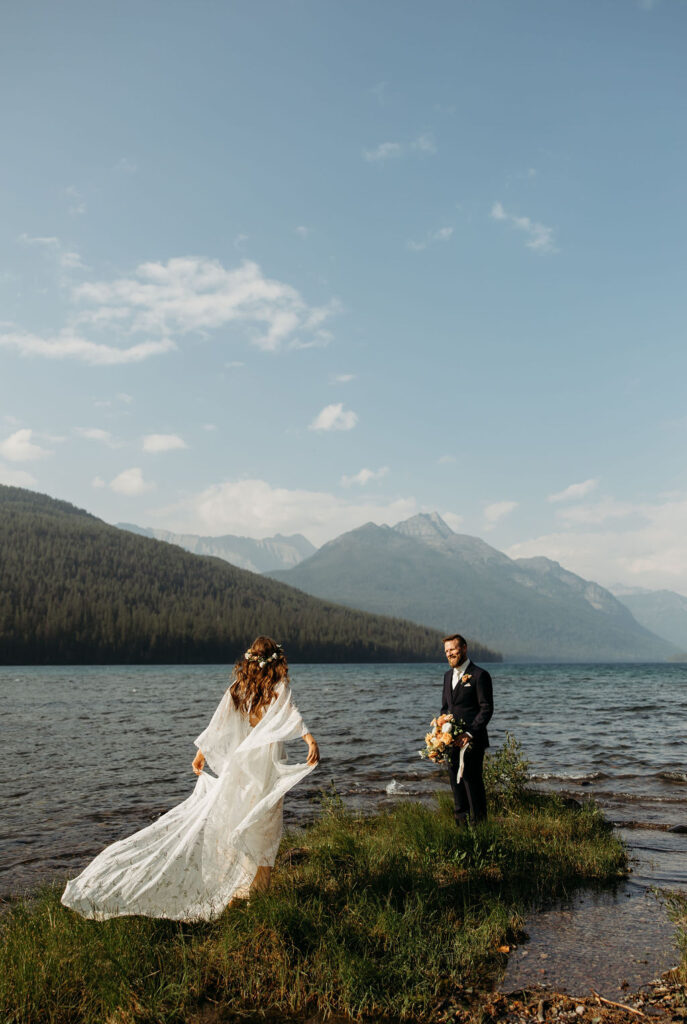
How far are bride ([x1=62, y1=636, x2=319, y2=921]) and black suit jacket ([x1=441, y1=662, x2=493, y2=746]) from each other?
9.33ft

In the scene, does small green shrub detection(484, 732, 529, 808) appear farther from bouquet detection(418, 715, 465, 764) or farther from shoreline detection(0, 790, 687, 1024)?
bouquet detection(418, 715, 465, 764)

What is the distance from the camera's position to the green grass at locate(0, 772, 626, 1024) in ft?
16.8

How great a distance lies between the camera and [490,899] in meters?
7.15

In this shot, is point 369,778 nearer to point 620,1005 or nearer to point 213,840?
point 213,840

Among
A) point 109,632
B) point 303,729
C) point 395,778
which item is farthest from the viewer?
point 109,632

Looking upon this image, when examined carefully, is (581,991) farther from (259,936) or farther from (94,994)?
(94,994)

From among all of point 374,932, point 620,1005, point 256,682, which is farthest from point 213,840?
point 620,1005

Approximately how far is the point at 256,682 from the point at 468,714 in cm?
340

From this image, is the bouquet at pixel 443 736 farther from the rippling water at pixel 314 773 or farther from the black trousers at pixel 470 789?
the rippling water at pixel 314 773

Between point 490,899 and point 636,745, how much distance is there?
1961 cm

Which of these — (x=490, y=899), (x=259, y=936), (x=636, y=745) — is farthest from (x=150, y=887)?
(x=636, y=745)

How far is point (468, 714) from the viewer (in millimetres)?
9312

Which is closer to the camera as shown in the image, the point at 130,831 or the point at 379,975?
the point at 379,975

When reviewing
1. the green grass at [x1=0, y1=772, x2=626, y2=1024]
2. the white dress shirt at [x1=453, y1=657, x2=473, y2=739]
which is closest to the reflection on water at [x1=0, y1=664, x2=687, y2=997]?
the green grass at [x1=0, y1=772, x2=626, y2=1024]
